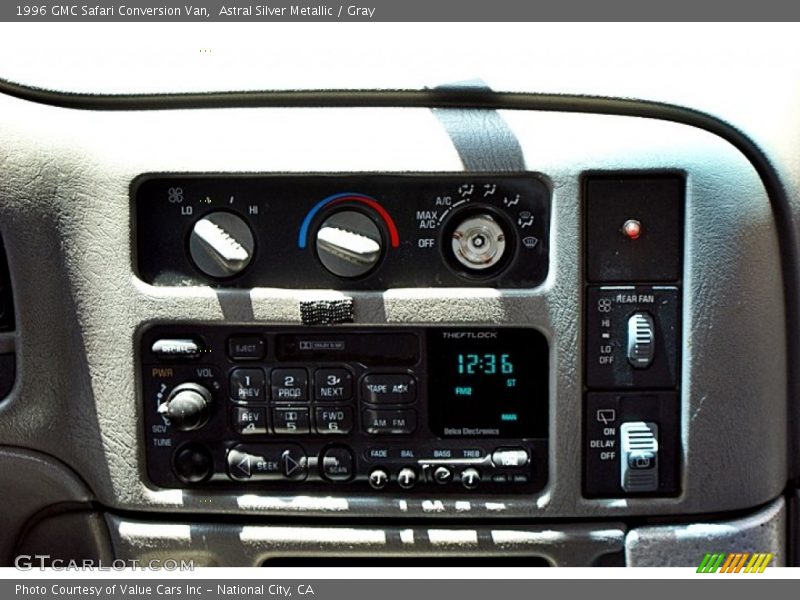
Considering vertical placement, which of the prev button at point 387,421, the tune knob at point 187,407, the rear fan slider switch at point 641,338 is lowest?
the prev button at point 387,421

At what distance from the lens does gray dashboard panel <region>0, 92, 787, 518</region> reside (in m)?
1.10

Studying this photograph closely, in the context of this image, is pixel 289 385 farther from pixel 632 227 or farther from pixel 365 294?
pixel 632 227

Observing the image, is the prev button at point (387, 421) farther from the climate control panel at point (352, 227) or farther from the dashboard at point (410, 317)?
the climate control panel at point (352, 227)

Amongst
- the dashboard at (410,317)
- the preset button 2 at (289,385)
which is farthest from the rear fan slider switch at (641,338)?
the preset button 2 at (289,385)

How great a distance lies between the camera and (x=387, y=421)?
117cm

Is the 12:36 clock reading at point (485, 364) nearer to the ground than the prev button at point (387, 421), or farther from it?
farther from it

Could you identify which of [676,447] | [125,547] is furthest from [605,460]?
[125,547]

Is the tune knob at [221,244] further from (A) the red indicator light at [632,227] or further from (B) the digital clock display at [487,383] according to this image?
(A) the red indicator light at [632,227]

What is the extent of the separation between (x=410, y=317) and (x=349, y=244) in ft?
0.41

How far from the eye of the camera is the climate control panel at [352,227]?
3.68ft

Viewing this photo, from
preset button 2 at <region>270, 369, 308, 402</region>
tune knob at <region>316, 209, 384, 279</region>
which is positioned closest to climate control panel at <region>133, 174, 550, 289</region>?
A: tune knob at <region>316, 209, 384, 279</region>

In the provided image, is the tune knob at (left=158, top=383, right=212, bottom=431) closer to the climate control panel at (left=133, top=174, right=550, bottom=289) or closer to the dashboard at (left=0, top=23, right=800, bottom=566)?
the dashboard at (left=0, top=23, right=800, bottom=566)

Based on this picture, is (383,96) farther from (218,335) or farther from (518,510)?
(518,510)

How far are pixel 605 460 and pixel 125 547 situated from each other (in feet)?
2.24
